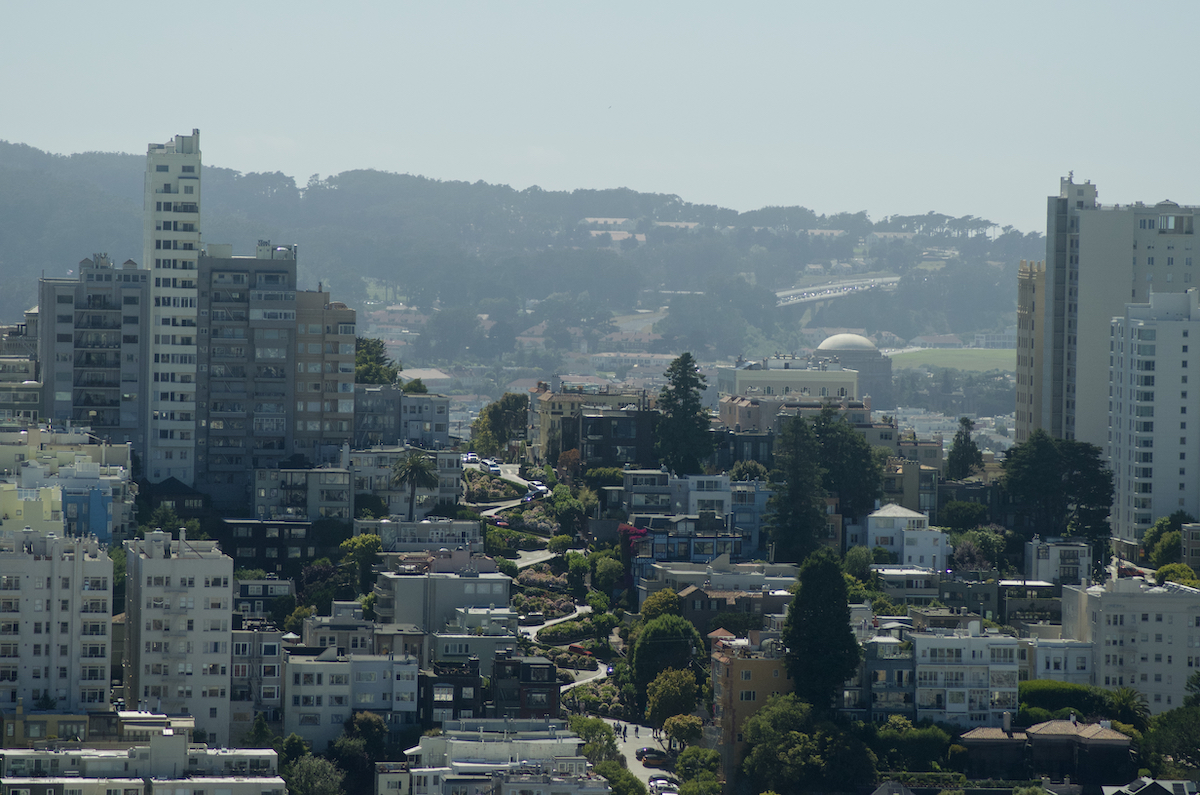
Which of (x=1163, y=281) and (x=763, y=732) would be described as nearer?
(x=763, y=732)

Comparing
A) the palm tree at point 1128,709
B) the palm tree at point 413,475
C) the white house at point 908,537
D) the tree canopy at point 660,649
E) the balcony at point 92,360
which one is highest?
the balcony at point 92,360

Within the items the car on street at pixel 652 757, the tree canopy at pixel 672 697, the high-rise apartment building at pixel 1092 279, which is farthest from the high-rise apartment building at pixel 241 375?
the high-rise apartment building at pixel 1092 279

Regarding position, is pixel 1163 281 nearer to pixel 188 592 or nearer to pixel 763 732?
pixel 763 732

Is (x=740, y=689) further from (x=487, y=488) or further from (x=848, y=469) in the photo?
(x=487, y=488)

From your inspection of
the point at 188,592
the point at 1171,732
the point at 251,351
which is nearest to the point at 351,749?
the point at 188,592

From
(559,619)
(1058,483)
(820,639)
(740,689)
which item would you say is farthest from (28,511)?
(1058,483)

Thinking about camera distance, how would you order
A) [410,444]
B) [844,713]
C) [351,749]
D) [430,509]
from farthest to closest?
[410,444] < [430,509] < [844,713] < [351,749]

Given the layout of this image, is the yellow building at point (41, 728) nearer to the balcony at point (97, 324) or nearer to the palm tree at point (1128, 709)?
the palm tree at point (1128, 709)
